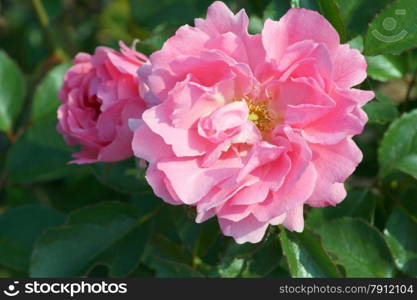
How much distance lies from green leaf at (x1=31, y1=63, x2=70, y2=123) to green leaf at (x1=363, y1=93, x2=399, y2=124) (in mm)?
692

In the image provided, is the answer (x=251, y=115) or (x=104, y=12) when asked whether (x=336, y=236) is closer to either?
(x=251, y=115)

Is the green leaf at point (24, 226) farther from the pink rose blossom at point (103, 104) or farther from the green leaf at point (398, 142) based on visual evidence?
the green leaf at point (398, 142)

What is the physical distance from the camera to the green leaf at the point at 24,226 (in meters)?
1.41

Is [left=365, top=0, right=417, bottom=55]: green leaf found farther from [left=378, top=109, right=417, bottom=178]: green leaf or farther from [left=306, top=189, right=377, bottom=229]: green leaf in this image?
[left=306, top=189, right=377, bottom=229]: green leaf

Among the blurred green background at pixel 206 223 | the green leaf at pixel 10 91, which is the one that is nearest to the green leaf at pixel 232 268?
the blurred green background at pixel 206 223

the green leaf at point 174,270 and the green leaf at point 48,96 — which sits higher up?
the green leaf at point 48,96

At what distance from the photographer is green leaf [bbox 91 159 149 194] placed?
1218mm

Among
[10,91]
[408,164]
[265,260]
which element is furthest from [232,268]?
[10,91]

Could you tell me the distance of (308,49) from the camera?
2.86ft

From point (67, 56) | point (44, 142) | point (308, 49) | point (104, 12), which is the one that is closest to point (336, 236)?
point (308, 49)

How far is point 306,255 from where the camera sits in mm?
1007

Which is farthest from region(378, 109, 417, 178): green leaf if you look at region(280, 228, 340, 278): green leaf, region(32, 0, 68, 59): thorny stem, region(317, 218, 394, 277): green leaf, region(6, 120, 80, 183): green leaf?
region(32, 0, 68, 59): thorny stem

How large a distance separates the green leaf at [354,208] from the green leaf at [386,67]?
21cm

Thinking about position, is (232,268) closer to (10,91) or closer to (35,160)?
(35,160)
